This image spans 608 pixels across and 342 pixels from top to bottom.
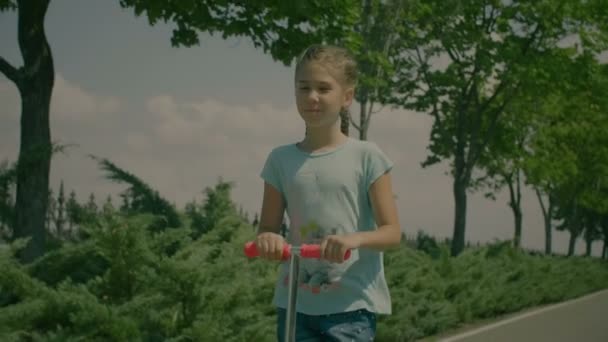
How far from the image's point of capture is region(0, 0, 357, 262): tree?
11.9m

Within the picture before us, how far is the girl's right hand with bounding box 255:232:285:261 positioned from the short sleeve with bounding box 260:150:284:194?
1.88ft

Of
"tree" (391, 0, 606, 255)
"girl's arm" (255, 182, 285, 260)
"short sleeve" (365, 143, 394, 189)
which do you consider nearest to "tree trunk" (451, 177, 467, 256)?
"tree" (391, 0, 606, 255)

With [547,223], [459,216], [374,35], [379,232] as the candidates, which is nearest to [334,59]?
[379,232]

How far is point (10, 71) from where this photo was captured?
43.4 feet

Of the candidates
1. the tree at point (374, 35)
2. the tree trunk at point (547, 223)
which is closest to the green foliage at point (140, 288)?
the tree at point (374, 35)

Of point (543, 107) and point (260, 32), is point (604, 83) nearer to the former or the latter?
point (543, 107)

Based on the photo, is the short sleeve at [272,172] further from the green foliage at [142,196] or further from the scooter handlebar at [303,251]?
the green foliage at [142,196]

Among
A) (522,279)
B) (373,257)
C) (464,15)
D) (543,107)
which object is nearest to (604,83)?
(464,15)

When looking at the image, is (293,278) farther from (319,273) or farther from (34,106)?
(34,106)

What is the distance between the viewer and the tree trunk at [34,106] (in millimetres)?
11930

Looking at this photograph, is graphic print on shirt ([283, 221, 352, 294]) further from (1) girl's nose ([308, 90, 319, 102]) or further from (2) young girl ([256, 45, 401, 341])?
(1) girl's nose ([308, 90, 319, 102])

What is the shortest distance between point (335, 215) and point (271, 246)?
18.1 inches

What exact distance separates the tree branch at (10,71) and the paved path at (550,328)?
7.52 metres

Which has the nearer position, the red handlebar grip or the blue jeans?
the red handlebar grip
